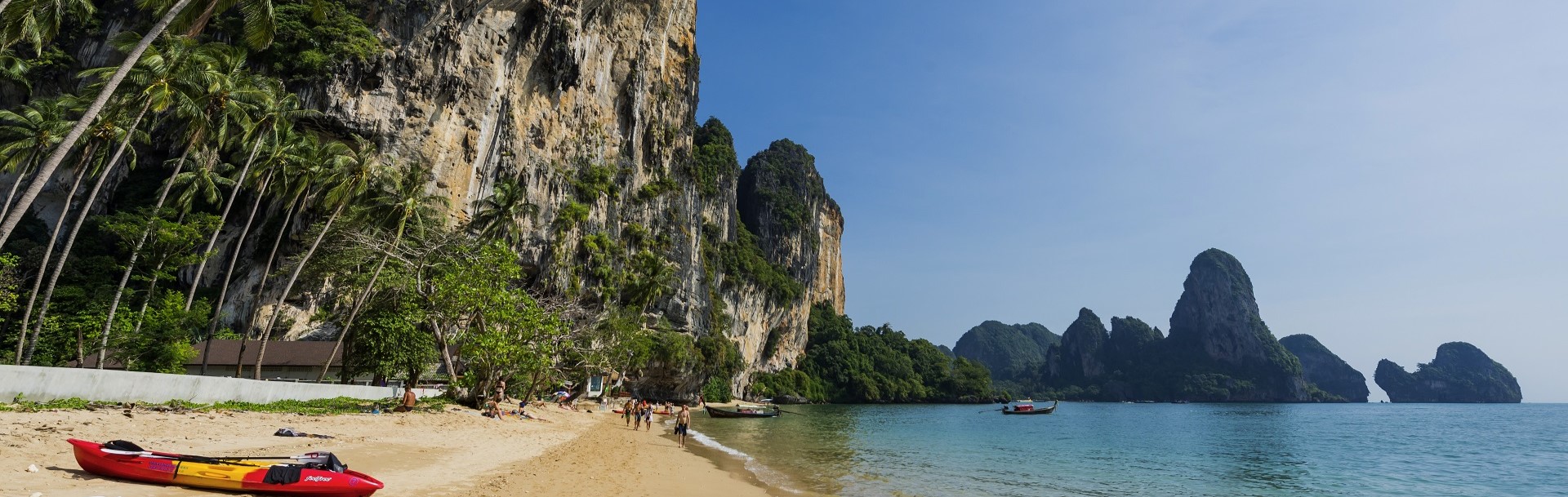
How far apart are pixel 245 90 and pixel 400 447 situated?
1889 centimetres

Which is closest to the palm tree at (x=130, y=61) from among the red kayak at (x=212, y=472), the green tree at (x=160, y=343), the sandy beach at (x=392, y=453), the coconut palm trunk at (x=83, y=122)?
the coconut palm trunk at (x=83, y=122)

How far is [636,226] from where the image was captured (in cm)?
7056

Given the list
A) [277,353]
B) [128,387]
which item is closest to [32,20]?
[128,387]

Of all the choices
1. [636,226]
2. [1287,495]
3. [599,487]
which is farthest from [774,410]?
[599,487]

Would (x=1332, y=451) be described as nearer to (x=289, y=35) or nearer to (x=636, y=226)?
(x=636, y=226)

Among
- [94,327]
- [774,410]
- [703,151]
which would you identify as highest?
[703,151]

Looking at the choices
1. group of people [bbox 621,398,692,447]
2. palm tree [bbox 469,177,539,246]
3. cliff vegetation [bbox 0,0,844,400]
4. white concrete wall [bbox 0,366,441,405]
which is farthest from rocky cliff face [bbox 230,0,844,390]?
group of people [bbox 621,398,692,447]

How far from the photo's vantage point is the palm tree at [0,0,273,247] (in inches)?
575

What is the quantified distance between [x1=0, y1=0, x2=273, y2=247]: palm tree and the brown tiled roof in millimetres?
23533

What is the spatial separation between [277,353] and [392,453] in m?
30.5

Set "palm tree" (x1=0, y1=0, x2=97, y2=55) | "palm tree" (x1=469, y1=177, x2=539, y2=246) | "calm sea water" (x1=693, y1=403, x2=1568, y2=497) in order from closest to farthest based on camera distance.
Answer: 1. "palm tree" (x1=0, y1=0, x2=97, y2=55)
2. "calm sea water" (x1=693, y1=403, x2=1568, y2=497)
3. "palm tree" (x1=469, y1=177, x2=539, y2=246)

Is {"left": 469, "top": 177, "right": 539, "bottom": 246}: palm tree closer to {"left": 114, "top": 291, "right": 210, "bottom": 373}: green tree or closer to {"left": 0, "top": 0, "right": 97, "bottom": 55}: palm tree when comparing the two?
{"left": 114, "top": 291, "right": 210, "bottom": 373}: green tree

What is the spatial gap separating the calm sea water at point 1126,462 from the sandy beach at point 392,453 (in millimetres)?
3666

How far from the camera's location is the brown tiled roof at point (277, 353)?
36.8 meters
